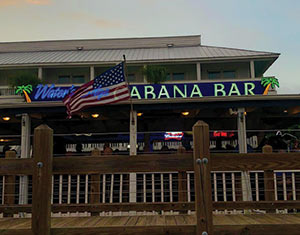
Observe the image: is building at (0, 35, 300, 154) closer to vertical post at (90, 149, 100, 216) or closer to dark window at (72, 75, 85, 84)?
dark window at (72, 75, 85, 84)

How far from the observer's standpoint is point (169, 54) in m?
21.9

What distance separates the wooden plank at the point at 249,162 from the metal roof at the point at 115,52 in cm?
1694

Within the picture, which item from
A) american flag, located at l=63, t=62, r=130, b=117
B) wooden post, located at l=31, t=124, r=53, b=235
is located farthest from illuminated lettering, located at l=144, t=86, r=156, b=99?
wooden post, located at l=31, t=124, r=53, b=235

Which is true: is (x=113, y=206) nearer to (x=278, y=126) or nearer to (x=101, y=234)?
(x=101, y=234)

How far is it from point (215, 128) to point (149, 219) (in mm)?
11581

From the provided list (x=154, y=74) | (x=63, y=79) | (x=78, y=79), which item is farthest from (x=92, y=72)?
(x=154, y=74)

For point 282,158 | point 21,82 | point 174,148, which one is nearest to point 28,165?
point 282,158

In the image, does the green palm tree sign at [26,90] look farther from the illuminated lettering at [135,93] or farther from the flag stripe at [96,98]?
the flag stripe at [96,98]

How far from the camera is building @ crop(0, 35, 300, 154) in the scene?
35.0 ft

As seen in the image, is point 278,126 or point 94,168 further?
point 278,126

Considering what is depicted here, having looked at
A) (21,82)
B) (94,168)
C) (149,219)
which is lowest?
(149,219)

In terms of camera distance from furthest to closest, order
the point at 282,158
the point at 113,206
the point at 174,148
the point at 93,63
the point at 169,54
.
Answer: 1. the point at 169,54
2. the point at 93,63
3. the point at 174,148
4. the point at 113,206
5. the point at 282,158

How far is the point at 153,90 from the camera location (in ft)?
45.1

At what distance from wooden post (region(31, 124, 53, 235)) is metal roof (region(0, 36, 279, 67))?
55.7 feet
